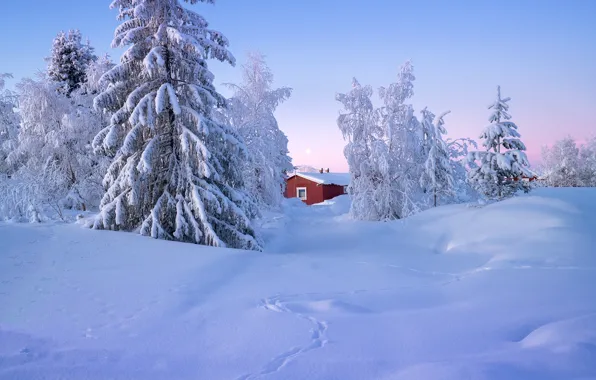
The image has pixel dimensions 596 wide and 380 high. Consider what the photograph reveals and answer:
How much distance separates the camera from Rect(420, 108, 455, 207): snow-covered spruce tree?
72.3 ft

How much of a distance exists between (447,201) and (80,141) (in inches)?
845

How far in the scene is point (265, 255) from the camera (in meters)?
8.01

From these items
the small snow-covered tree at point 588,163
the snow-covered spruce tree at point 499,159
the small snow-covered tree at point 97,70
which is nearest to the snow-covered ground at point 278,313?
the snow-covered spruce tree at point 499,159

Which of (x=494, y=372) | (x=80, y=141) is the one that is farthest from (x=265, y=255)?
(x=80, y=141)

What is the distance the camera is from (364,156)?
71.1 feet

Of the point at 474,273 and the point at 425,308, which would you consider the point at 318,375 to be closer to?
the point at 425,308

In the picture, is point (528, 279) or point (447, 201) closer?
point (528, 279)

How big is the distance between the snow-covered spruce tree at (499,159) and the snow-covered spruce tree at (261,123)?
429 inches

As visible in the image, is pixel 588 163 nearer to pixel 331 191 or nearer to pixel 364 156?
pixel 331 191

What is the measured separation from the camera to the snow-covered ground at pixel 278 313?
3271 mm

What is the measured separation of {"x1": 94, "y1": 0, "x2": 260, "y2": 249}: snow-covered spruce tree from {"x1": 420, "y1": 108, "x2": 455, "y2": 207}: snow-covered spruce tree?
1457 cm

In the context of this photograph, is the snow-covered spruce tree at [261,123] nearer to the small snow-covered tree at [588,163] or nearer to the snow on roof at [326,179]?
the snow on roof at [326,179]

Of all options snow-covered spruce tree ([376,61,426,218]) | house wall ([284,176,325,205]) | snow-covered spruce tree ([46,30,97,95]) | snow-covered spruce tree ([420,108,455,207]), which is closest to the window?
house wall ([284,176,325,205])

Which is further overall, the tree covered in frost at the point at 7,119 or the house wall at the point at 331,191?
the house wall at the point at 331,191
